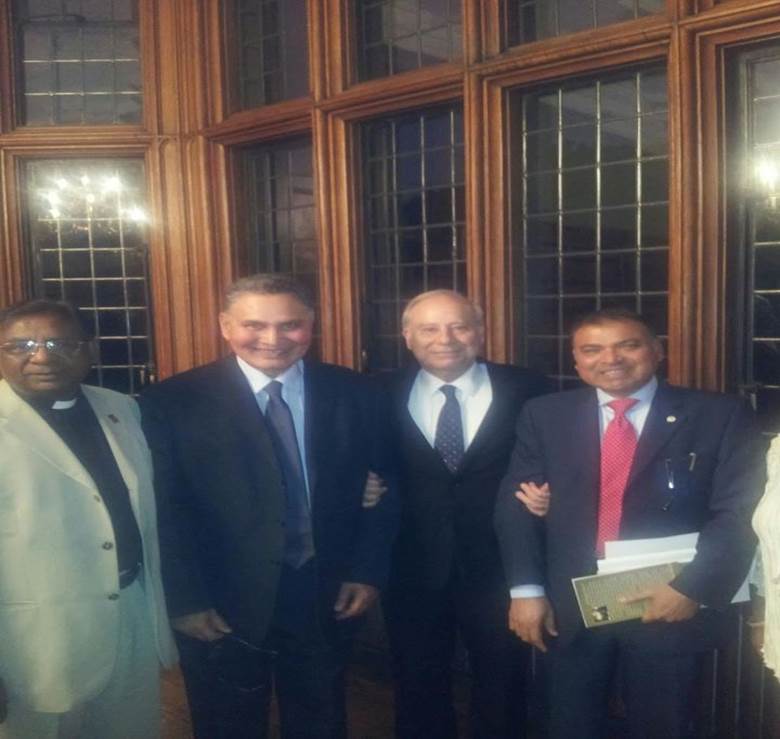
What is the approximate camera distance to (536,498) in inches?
88.7

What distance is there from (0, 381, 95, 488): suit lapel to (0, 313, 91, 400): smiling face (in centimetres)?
4

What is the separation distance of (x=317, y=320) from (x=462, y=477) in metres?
1.69

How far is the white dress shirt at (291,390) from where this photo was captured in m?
2.33

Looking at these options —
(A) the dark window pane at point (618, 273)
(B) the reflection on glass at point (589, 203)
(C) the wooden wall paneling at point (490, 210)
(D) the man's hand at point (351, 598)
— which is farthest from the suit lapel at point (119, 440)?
(A) the dark window pane at point (618, 273)

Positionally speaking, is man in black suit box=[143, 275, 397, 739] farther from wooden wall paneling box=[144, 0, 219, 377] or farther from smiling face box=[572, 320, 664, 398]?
wooden wall paneling box=[144, 0, 219, 377]

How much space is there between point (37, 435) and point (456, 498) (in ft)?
4.00

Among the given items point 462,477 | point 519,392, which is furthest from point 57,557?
point 519,392

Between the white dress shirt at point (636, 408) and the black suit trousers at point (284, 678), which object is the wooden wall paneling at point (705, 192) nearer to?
the white dress shirt at point (636, 408)

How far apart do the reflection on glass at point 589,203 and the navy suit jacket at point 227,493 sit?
Result: 1.33 m

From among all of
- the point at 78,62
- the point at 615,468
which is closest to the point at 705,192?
the point at 615,468

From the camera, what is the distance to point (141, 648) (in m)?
2.19

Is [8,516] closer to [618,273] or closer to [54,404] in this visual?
[54,404]

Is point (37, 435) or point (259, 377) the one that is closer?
point (37, 435)

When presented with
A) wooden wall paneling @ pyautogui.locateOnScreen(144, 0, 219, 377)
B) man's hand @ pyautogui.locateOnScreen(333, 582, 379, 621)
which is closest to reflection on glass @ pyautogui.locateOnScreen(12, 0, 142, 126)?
wooden wall paneling @ pyautogui.locateOnScreen(144, 0, 219, 377)
